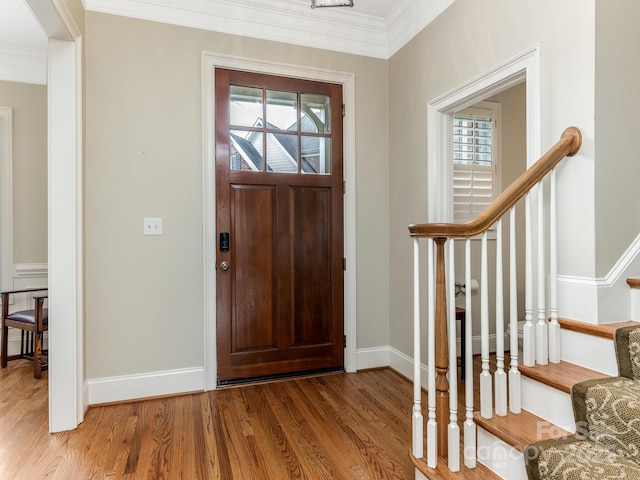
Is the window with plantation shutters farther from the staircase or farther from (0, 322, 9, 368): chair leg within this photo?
(0, 322, 9, 368): chair leg

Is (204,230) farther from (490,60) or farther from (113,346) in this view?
(490,60)

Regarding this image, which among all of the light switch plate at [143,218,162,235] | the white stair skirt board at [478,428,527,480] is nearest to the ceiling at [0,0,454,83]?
the light switch plate at [143,218,162,235]

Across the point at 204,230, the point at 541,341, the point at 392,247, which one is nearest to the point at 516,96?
the point at 392,247

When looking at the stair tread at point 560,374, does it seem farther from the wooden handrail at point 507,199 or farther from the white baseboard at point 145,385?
the white baseboard at point 145,385

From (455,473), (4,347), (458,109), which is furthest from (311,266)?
(4,347)

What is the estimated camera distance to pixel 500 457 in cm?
141

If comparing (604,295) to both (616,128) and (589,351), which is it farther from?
(616,128)

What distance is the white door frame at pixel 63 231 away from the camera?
2.12 meters

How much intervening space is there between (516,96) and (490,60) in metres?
1.61

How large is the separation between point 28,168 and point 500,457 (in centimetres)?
418

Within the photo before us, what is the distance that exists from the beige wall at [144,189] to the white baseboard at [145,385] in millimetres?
55

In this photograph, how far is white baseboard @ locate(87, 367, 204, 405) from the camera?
245 cm

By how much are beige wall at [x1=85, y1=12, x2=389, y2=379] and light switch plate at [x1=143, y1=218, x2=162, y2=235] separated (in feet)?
0.12

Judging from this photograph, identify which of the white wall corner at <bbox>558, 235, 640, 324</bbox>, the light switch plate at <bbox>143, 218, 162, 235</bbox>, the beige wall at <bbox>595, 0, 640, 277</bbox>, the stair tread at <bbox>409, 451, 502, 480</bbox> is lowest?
the stair tread at <bbox>409, 451, 502, 480</bbox>
